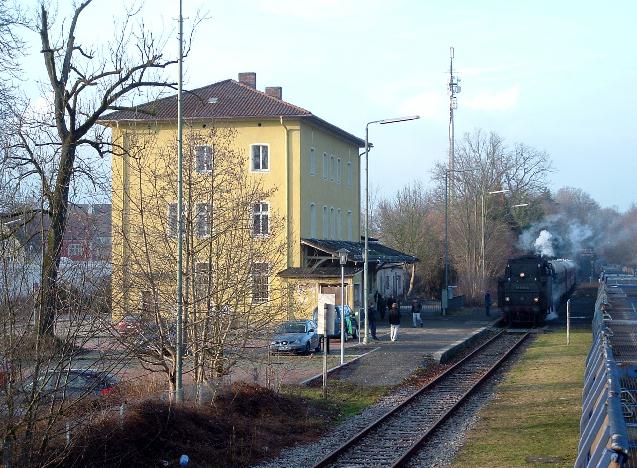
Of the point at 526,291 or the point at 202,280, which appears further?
the point at 526,291

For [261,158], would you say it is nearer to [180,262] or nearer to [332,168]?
[332,168]

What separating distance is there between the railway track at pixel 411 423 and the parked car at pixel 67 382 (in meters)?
4.18

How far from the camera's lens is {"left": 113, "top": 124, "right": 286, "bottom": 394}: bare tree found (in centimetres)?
1753

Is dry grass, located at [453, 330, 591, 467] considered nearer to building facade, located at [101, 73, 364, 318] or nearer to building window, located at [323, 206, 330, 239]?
building facade, located at [101, 73, 364, 318]

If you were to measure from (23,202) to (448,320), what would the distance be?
40.0 meters

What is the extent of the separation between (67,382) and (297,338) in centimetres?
2023

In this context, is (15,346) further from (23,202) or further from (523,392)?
(523,392)

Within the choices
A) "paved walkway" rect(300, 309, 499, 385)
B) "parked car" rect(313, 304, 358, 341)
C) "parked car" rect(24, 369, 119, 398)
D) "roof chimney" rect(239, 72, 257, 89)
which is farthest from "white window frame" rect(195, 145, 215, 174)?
"roof chimney" rect(239, 72, 257, 89)

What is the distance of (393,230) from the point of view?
6475 cm

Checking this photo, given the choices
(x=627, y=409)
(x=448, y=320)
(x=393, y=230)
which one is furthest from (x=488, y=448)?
(x=393, y=230)

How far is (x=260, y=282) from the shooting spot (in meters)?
19.0

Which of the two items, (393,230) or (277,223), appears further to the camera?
(393,230)

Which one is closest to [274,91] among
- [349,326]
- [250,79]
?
[250,79]

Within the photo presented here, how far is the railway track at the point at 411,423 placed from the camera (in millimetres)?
14828
